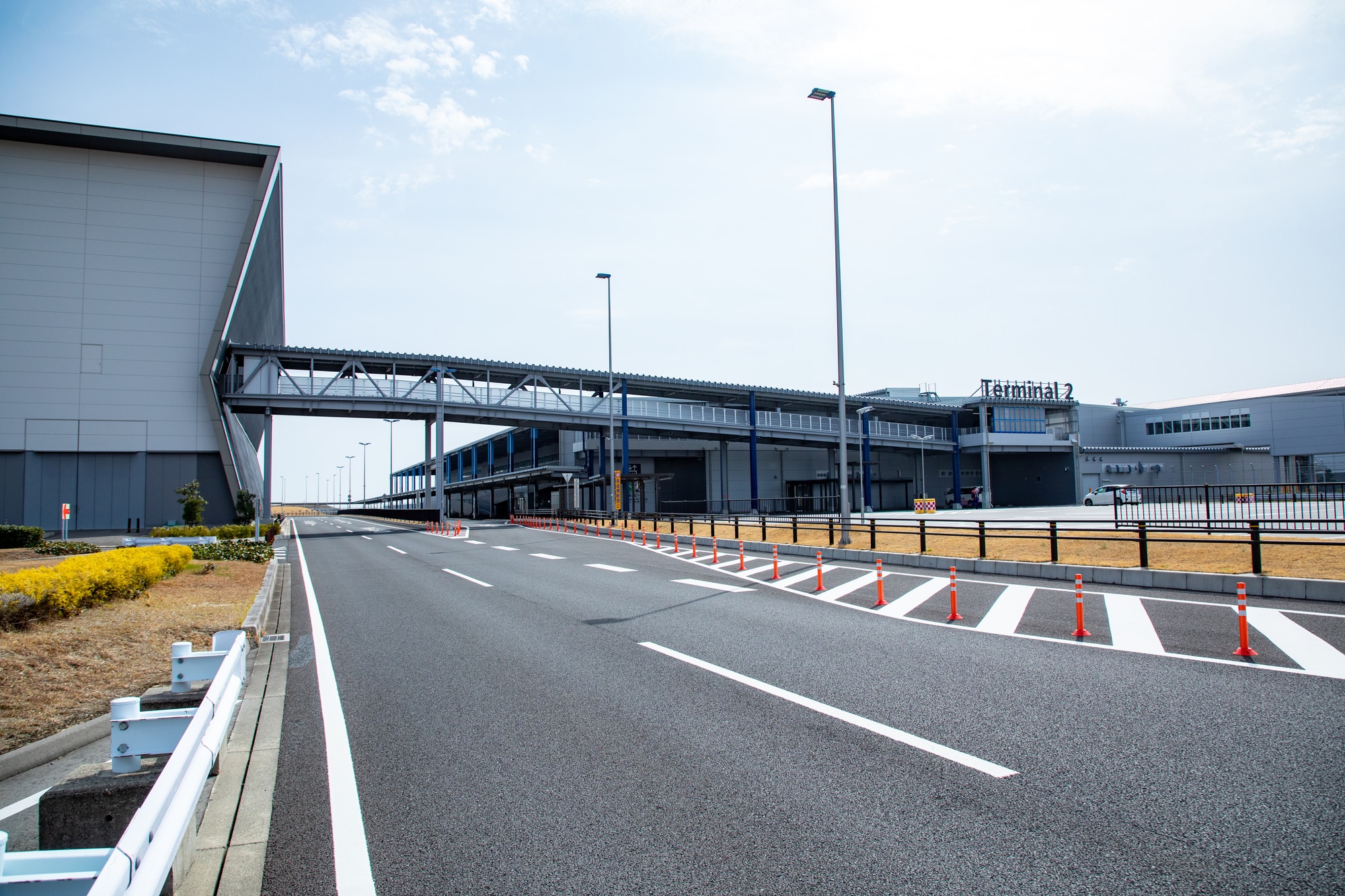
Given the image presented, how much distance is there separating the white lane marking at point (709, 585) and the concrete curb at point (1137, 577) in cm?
206

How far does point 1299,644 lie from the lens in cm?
803

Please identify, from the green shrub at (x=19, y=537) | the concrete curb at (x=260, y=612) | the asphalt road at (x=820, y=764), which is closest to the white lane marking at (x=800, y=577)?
the asphalt road at (x=820, y=764)

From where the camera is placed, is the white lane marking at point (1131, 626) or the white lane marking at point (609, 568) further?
the white lane marking at point (609, 568)

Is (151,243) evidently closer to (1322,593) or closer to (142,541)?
(142,541)

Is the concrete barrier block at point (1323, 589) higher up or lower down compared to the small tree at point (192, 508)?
lower down

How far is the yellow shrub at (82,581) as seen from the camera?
8.69 metres

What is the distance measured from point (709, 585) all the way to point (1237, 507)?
2069 cm

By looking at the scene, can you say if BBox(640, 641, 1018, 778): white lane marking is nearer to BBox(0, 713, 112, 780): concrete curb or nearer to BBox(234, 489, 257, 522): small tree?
BBox(0, 713, 112, 780): concrete curb

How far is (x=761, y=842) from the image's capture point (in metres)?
3.76

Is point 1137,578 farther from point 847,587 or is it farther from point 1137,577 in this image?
point 847,587

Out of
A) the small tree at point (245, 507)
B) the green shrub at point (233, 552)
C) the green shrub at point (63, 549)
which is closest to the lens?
the green shrub at point (233, 552)

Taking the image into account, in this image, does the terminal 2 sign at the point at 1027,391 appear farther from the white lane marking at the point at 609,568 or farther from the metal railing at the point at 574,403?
the white lane marking at the point at 609,568

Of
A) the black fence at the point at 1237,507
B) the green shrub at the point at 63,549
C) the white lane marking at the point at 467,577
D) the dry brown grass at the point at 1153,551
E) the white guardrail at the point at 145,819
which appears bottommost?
the white lane marking at the point at 467,577

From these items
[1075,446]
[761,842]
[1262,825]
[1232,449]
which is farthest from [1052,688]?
[1232,449]
